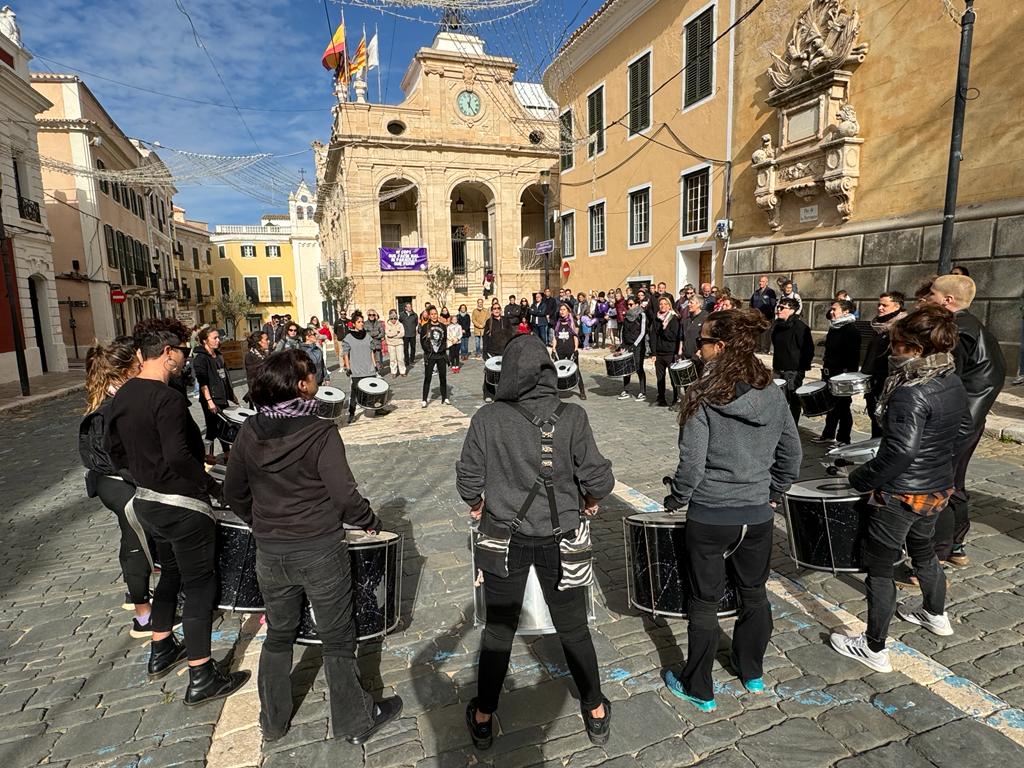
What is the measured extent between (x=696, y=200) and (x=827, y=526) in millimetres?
15567

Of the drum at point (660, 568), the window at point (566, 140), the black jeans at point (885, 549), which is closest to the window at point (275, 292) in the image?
the window at point (566, 140)

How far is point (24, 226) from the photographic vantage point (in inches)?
774

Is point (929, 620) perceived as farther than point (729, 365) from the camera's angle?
Yes

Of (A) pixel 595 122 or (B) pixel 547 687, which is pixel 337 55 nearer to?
(A) pixel 595 122

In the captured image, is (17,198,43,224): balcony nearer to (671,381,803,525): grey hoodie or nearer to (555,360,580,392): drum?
(555,360,580,392): drum

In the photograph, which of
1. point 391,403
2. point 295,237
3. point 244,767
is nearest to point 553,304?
point 391,403

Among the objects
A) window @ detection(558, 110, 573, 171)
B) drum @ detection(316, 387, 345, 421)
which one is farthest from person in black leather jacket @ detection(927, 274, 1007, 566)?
window @ detection(558, 110, 573, 171)

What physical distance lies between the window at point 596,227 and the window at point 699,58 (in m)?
5.93

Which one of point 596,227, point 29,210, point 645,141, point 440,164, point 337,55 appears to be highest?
point 337,55

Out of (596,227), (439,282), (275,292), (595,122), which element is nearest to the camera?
(595,122)

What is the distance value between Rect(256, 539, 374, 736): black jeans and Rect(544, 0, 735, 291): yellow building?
1544 cm

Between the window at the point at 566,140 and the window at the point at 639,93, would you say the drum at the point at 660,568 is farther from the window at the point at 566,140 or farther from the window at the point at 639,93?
the window at the point at 566,140

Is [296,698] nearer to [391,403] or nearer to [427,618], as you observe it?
[427,618]

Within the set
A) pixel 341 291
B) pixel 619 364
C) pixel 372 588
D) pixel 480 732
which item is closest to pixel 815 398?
pixel 619 364
